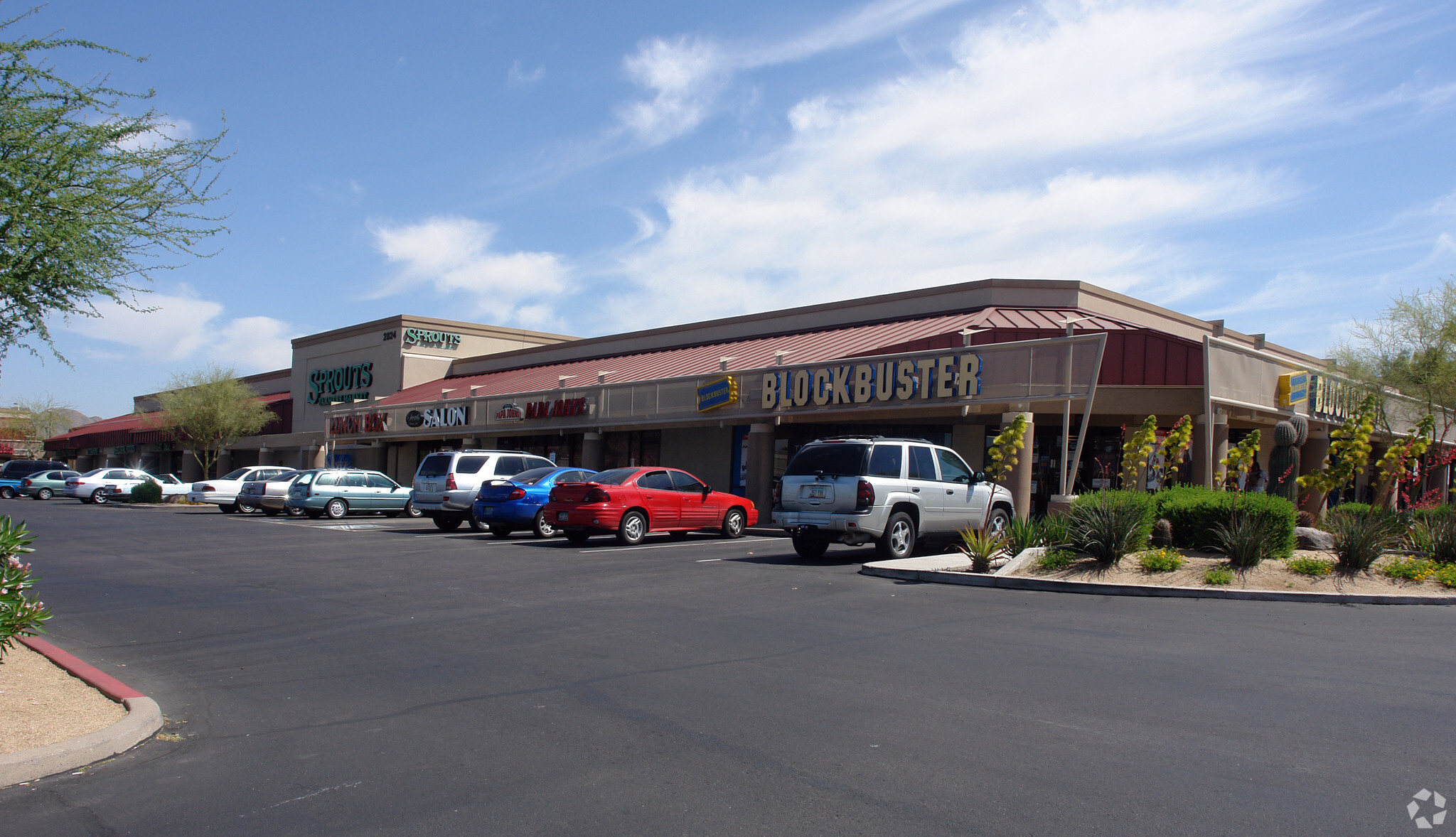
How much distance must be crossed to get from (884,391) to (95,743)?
18279 mm

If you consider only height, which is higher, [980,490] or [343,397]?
[343,397]

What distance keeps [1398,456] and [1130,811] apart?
13.9m

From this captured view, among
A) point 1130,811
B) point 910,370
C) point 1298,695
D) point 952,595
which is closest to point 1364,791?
point 1130,811

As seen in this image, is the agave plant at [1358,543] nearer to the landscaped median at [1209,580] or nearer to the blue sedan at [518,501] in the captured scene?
the landscaped median at [1209,580]

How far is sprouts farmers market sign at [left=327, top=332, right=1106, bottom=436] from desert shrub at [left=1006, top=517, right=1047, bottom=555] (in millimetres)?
5353

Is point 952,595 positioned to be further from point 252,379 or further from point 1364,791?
point 252,379

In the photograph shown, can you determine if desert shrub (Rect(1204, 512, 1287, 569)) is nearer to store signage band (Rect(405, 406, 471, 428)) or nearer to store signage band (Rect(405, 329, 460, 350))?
store signage band (Rect(405, 406, 471, 428))

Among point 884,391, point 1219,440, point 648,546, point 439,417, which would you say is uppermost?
point 884,391

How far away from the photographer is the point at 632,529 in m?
18.5

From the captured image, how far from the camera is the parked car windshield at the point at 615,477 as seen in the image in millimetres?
18623

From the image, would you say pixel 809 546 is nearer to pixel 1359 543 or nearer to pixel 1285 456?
pixel 1359 543

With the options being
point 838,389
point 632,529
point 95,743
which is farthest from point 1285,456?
point 95,743

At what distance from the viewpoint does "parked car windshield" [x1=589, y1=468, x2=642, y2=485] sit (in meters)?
18.6

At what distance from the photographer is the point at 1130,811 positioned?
14.9 feet
